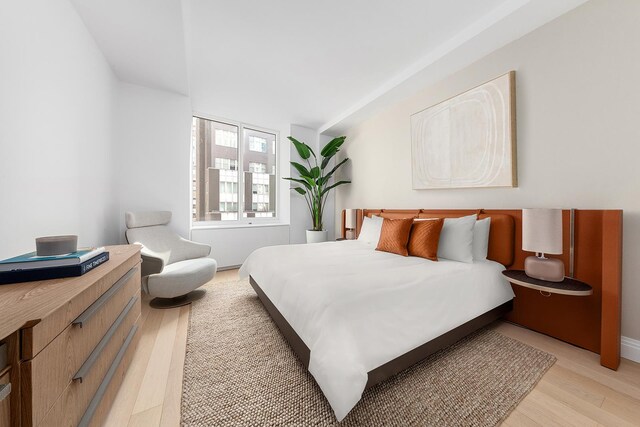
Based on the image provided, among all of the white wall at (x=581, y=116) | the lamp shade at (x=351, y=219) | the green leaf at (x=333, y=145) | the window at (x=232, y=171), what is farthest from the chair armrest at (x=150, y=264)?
the white wall at (x=581, y=116)

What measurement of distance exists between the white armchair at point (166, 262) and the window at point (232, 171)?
1.08 m

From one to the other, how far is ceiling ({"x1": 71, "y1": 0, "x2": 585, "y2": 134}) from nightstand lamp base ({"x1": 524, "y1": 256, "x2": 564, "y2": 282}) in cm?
188

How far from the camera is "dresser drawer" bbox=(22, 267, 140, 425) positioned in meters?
0.63

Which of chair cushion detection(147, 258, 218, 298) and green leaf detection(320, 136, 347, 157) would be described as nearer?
chair cushion detection(147, 258, 218, 298)

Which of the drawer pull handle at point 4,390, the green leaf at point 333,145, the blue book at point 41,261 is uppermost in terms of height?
the green leaf at point 333,145

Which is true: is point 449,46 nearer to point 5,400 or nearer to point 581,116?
point 581,116

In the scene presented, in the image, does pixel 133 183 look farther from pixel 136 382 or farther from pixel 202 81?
pixel 136 382

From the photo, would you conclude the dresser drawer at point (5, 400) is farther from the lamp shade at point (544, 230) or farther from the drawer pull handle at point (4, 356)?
the lamp shade at point (544, 230)

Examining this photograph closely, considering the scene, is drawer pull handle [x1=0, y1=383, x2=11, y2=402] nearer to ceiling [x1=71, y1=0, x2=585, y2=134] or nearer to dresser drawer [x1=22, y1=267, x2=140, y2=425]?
dresser drawer [x1=22, y1=267, x2=140, y2=425]

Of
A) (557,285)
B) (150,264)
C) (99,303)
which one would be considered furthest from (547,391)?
(150,264)

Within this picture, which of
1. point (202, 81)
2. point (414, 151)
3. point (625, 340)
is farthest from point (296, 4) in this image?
point (625, 340)

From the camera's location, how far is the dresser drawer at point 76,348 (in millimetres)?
630

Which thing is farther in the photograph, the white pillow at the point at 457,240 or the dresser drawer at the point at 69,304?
the white pillow at the point at 457,240

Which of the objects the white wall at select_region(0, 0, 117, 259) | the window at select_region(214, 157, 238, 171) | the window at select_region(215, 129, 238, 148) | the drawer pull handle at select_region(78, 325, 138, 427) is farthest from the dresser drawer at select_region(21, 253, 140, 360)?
the window at select_region(215, 129, 238, 148)
